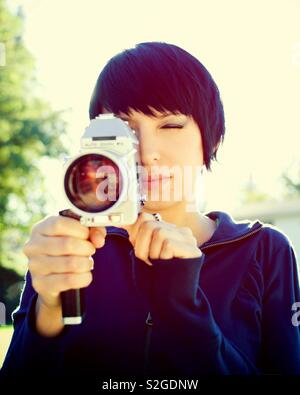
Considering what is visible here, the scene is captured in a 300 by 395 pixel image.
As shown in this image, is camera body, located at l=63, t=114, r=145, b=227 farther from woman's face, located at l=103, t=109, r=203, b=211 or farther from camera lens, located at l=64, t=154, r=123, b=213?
woman's face, located at l=103, t=109, r=203, b=211

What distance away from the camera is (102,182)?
3.38ft

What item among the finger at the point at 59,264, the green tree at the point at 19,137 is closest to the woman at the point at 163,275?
the finger at the point at 59,264

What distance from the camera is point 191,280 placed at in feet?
3.31

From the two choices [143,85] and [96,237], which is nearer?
[96,237]

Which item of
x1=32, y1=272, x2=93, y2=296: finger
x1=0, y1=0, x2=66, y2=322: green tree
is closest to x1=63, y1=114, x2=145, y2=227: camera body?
x1=32, y1=272, x2=93, y2=296: finger

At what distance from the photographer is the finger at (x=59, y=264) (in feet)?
3.39

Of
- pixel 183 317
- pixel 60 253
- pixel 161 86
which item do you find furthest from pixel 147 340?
pixel 161 86

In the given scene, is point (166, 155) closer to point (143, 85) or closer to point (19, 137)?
point (143, 85)

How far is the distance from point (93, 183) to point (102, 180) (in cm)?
2

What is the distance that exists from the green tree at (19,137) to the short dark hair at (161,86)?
8.43 meters

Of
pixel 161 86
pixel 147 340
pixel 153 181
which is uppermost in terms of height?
pixel 161 86

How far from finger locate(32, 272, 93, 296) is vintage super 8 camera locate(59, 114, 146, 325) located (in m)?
0.12

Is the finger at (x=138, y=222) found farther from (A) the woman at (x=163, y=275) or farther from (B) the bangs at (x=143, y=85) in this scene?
(B) the bangs at (x=143, y=85)
